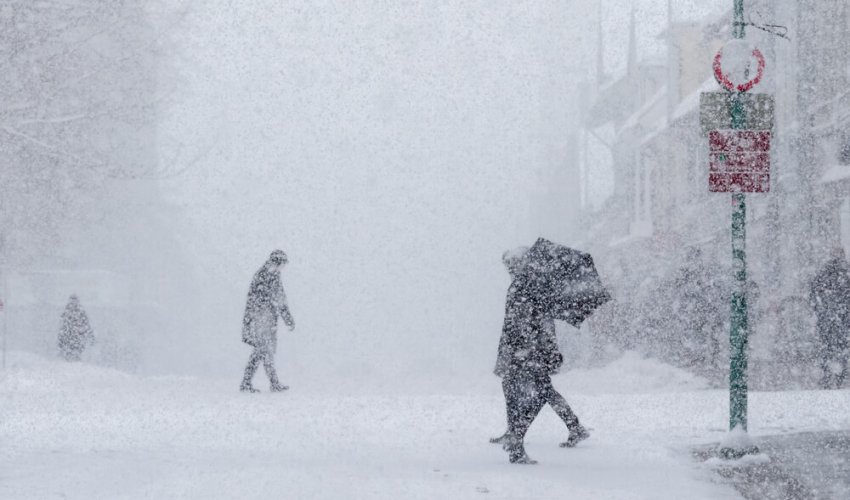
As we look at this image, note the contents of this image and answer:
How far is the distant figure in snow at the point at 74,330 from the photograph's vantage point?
2189 cm

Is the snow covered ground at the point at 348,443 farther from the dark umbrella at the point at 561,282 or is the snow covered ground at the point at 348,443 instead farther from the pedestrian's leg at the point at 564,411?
the dark umbrella at the point at 561,282

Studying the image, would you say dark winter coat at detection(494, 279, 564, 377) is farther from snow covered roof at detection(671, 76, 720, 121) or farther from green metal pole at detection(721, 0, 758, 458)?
snow covered roof at detection(671, 76, 720, 121)

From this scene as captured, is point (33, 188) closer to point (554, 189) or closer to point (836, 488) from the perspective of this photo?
point (836, 488)

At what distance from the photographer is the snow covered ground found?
700 centimetres

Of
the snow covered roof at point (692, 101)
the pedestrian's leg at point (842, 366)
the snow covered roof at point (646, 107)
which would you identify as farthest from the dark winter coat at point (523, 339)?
the snow covered roof at point (646, 107)

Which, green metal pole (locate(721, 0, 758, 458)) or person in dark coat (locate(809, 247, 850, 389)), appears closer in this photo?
green metal pole (locate(721, 0, 758, 458))

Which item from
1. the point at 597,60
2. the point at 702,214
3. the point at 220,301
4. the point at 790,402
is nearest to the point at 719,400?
the point at 790,402

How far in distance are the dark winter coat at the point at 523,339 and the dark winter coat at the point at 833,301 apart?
23.9ft

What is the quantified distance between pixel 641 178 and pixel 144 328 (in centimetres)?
1925

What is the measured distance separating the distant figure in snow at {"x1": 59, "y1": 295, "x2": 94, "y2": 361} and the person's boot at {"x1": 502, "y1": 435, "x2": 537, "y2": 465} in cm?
1588

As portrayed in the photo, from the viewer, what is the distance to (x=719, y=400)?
38.8 ft

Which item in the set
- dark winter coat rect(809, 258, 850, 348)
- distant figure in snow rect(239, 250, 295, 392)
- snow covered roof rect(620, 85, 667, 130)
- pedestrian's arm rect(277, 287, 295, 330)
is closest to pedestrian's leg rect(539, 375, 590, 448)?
pedestrian's arm rect(277, 287, 295, 330)

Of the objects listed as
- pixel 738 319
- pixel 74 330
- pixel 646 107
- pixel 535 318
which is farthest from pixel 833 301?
pixel 646 107

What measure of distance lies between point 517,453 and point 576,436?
0.96 meters
